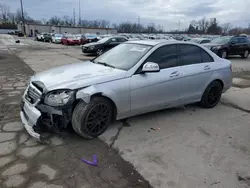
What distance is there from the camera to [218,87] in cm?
486

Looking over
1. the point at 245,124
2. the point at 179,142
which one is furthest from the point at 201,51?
the point at 179,142

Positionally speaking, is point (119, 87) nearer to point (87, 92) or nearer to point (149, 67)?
point (87, 92)

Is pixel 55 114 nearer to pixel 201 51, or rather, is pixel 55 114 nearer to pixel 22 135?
pixel 22 135

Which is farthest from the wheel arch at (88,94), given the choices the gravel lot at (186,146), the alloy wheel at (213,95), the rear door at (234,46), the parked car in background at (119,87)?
the rear door at (234,46)

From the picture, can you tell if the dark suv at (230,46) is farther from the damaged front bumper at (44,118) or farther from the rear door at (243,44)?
the damaged front bumper at (44,118)

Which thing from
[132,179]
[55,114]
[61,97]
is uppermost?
[61,97]

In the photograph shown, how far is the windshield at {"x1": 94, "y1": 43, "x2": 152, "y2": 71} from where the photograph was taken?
3705mm

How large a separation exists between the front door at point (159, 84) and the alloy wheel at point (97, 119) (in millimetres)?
516

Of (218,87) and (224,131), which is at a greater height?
(218,87)

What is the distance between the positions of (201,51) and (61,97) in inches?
129

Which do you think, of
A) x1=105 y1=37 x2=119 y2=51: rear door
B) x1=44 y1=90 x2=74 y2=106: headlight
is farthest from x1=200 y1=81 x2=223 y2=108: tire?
x1=105 y1=37 x2=119 y2=51: rear door

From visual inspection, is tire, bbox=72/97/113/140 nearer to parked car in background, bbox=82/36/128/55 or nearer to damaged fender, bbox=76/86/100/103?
damaged fender, bbox=76/86/100/103

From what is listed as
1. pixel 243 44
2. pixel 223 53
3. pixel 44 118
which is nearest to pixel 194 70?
pixel 44 118

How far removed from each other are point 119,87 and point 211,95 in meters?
2.61
